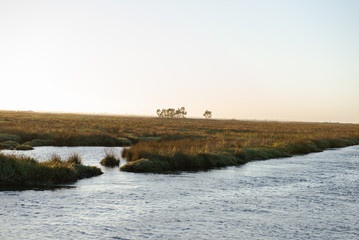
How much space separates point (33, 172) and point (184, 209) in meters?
10.2

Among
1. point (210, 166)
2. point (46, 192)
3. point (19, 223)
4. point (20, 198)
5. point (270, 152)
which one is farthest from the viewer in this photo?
point (270, 152)

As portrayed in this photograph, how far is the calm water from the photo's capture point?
12516 mm

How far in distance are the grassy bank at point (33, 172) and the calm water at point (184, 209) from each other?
3.88 ft

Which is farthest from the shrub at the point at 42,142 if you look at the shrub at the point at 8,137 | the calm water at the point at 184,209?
the calm water at the point at 184,209

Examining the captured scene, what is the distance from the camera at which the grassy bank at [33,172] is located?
19714 millimetres

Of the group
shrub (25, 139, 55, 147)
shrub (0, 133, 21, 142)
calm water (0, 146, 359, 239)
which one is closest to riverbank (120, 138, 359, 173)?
calm water (0, 146, 359, 239)

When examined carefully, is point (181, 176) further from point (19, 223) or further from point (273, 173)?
point (19, 223)

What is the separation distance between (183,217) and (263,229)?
3267 millimetres

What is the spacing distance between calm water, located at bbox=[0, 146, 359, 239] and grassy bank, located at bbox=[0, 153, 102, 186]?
1184mm

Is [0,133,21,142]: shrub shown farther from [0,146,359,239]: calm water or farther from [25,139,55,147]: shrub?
[0,146,359,239]: calm water

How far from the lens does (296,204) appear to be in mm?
17141

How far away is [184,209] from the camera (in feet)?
50.9

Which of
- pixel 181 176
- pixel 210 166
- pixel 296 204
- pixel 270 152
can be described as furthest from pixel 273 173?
pixel 270 152

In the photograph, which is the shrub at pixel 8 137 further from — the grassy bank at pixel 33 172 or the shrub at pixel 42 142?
the grassy bank at pixel 33 172
